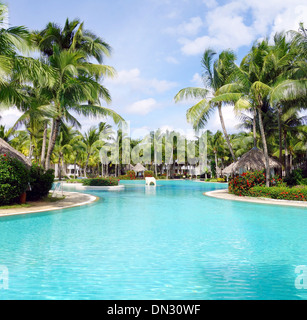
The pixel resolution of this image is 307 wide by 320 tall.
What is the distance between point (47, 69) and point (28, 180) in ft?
16.6

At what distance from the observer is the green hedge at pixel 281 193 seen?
14.8 meters

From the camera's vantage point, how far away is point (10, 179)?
1139cm

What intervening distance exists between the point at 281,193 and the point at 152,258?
40.3ft

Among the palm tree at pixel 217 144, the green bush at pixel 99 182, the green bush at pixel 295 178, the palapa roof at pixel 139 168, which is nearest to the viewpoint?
the green bush at pixel 295 178

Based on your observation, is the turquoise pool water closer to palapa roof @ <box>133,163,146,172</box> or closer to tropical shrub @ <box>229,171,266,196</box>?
tropical shrub @ <box>229,171,266,196</box>

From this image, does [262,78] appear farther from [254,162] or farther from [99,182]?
[99,182]

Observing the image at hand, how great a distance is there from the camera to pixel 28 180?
12484 mm

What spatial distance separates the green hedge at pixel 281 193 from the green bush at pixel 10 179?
43.9ft

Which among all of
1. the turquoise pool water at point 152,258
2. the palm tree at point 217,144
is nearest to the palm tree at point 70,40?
the turquoise pool water at point 152,258

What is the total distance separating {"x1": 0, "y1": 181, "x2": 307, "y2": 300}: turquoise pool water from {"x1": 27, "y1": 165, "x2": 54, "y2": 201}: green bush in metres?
4.87

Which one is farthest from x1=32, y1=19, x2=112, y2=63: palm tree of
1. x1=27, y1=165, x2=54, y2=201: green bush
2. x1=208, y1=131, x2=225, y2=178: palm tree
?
x1=208, y1=131, x2=225, y2=178: palm tree

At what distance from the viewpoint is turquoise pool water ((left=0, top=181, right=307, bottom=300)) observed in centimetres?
407

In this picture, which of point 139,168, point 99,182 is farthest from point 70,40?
point 139,168

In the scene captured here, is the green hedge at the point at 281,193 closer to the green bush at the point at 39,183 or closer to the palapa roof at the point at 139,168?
the green bush at the point at 39,183
